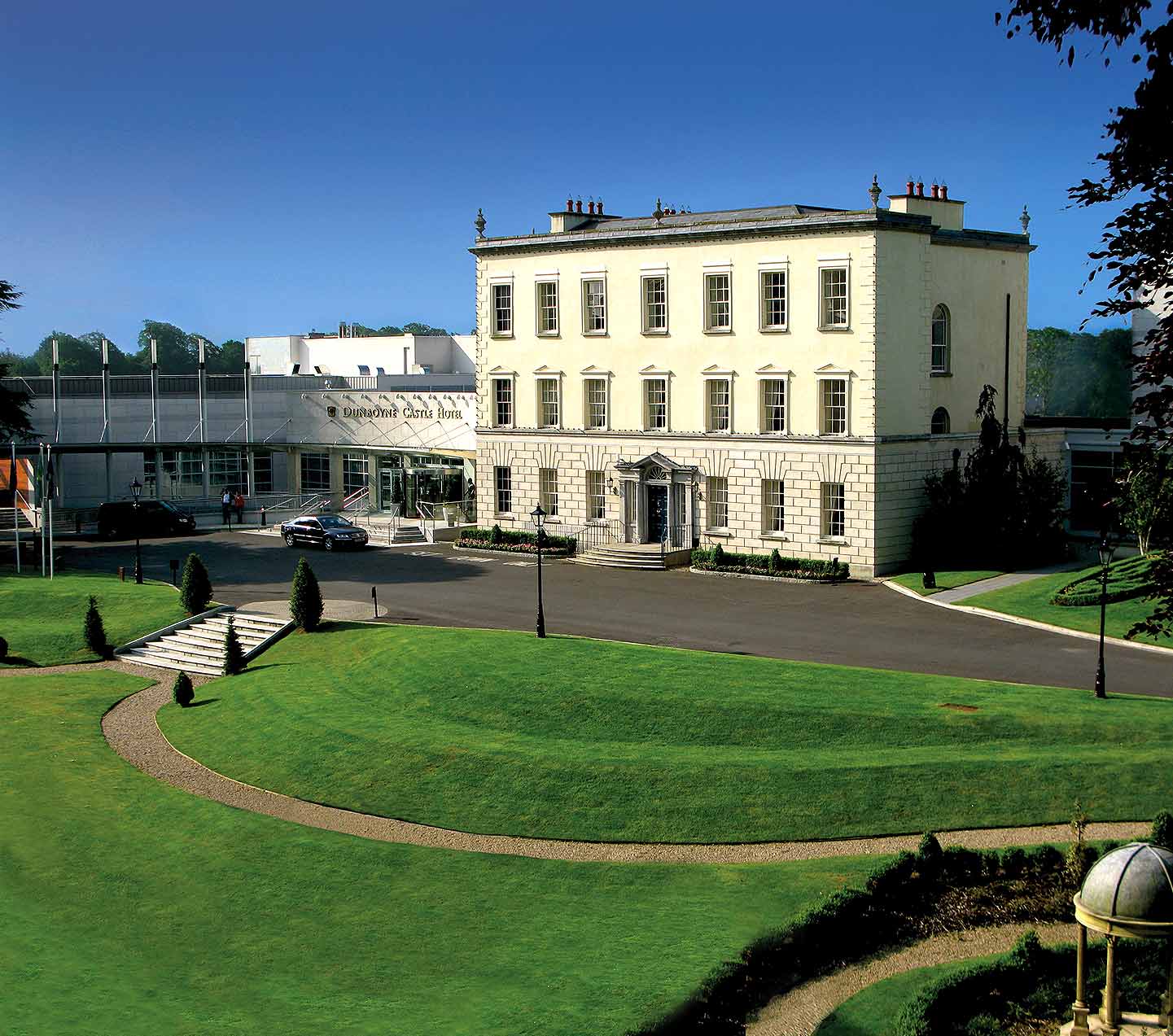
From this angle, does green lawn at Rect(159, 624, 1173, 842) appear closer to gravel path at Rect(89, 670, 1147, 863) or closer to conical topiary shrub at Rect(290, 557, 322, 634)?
gravel path at Rect(89, 670, 1147, 863)

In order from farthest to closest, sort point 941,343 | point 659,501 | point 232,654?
point 659,501 → point 941,343 → point 232,654

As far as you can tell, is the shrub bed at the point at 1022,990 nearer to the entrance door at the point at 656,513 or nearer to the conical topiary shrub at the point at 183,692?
the conical topiary shrub at the point at 183,692

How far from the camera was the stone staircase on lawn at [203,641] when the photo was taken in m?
40.4

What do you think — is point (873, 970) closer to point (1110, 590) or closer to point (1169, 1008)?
point (1169, 1008)

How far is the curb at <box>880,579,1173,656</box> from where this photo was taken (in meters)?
37.2

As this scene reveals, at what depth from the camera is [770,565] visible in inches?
1962

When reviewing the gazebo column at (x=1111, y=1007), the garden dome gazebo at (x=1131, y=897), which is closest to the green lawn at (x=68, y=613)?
the gazebo column at (x=1111, y=1007)

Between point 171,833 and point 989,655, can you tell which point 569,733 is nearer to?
point 171,833

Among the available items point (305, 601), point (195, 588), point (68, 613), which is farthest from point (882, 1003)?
point (68, 613)

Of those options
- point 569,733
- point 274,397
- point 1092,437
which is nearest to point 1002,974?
point 569,733

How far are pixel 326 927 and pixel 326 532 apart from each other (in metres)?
38.3

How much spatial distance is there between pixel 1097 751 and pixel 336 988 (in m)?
15.8

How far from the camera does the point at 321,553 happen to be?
58125 mm

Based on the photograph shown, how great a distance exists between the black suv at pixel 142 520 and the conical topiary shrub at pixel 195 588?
22.1m
